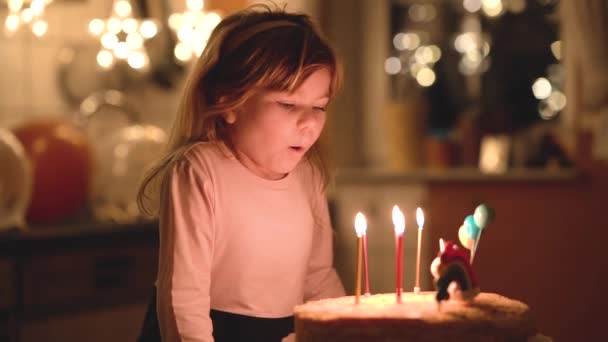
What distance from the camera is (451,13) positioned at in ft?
14.3

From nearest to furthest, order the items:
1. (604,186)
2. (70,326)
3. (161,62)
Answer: (70,326) → (604,186) → (161,62)

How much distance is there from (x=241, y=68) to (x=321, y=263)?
0.39 meters

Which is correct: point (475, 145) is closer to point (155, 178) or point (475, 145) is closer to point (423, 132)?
point (423, 132)

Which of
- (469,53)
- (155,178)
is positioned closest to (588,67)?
(469,53)

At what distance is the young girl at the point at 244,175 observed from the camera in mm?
1296

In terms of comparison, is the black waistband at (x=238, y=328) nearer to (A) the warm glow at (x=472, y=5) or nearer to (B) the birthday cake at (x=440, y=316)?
(B) the birthday cake at (x=440, y=316)

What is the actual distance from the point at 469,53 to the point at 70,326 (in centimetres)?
230

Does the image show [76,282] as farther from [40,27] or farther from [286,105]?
[286,105]

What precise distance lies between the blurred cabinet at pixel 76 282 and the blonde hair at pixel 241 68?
158 centimetres

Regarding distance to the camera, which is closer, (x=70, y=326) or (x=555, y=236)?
(x=70, y=326)

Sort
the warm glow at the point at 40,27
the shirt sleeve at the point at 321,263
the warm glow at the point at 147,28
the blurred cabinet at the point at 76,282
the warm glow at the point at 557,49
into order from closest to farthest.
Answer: the shirt sleeve at the point at 321,263 < the warm glow at the point at 40,27 < the blurred cabinet at the point at 76,282 < the warm glow at the point at 147,28 < the warm glow at the point at 557,49

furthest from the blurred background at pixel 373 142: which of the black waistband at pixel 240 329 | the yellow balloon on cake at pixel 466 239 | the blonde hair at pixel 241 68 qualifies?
the yellow balloon on cake at pixel 466 239

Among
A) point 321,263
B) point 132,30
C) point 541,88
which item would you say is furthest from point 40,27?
point 541,88

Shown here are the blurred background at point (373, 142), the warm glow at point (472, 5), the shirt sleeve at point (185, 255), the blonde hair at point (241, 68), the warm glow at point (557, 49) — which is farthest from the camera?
the warm glow at point (472, 5)
